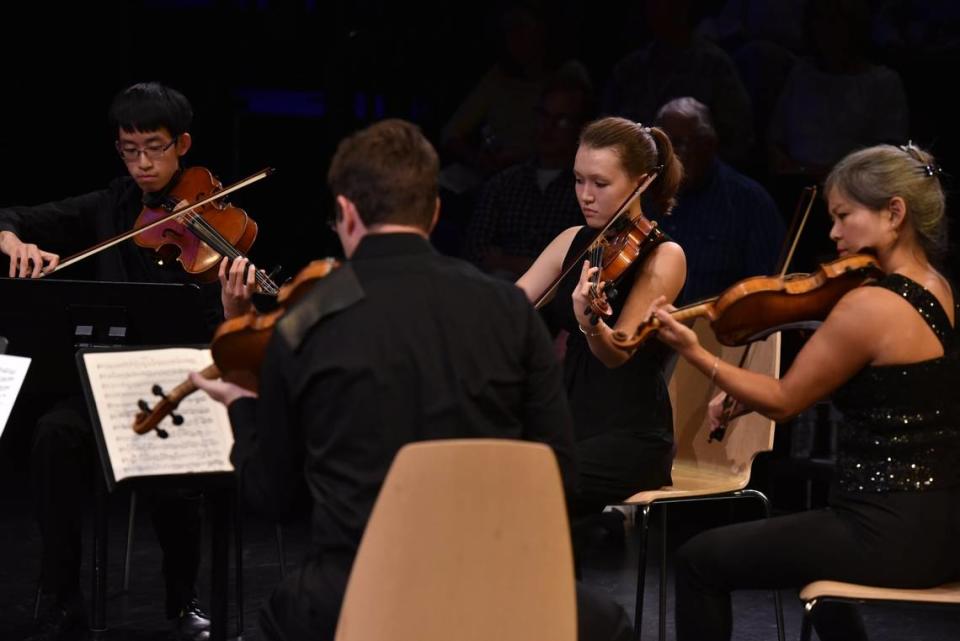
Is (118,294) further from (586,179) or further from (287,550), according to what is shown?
(287,550)

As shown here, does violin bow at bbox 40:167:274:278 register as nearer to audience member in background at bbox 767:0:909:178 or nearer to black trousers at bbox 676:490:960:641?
black trousers at bbox 676:490:960:641

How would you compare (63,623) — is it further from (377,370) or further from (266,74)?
(266,74)

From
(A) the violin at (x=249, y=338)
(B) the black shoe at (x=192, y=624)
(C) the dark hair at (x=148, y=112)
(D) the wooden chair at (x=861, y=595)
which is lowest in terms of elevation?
(B) the black shoe at (x=192, y=624)

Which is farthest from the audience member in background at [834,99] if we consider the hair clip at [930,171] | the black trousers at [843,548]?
the black trousers at [843,548]

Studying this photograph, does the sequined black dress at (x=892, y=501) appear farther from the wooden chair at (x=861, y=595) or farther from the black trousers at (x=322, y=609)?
the black trousers at (x=322, y=609)

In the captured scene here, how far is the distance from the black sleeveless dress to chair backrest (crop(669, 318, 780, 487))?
21 centimetres

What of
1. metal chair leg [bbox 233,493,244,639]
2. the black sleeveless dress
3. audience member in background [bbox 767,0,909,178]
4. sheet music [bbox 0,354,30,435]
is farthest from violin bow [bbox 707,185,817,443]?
audience member in background [bbox 767,0,909,178]

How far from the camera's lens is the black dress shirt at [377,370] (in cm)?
198

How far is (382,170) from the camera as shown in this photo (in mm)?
2020

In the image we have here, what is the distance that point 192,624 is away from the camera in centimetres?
353

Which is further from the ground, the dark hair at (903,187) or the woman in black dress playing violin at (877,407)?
the dark hair at (903,187)

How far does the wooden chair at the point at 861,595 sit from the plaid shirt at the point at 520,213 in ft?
8.34

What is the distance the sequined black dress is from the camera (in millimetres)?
2465

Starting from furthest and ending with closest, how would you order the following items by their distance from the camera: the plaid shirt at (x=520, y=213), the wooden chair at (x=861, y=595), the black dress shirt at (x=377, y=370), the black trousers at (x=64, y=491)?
1. the plaid shirt at (x=520, y=213)
2. the black trousers at (x=64, y=491)
3. the wooden chair at (x=861, y=595)
4. the black dress shirt at (x=377, y=370)
